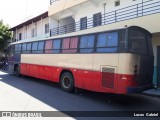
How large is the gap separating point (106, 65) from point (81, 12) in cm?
1268

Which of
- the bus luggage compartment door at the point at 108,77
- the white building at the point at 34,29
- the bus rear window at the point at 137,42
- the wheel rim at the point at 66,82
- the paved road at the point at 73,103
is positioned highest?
the white building at the point at 34,29

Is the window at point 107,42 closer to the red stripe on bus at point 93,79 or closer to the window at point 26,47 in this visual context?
the red stripe on bus at point 93,79

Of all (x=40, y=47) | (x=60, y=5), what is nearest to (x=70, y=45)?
(x=40, y=47)

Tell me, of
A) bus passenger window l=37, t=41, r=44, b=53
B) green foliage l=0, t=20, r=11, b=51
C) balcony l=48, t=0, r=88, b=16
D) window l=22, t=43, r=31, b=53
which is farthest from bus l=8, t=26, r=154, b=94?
green foliage l=0, t=20, r=11, b=51

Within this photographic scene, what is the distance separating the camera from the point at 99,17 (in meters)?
19.1

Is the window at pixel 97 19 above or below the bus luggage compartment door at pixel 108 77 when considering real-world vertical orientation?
above

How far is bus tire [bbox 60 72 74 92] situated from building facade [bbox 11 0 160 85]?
2065mm

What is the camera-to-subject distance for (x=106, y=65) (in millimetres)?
9523

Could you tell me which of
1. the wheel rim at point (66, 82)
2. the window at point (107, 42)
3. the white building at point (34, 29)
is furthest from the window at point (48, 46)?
the white building at point (34, 29)

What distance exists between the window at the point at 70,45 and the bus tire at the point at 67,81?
3.81 feet

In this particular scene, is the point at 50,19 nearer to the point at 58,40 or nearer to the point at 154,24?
the point at 58,40

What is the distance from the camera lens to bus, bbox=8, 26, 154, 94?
873cm

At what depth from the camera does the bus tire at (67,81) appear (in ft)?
38.5

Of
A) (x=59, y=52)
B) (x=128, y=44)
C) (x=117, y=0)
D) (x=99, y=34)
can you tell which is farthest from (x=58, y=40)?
(x=117, y=0)
